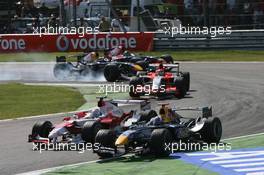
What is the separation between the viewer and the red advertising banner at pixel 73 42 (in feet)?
102

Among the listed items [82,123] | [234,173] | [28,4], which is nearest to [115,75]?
[82,123]

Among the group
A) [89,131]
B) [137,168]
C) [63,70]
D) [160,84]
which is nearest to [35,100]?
[160,84]

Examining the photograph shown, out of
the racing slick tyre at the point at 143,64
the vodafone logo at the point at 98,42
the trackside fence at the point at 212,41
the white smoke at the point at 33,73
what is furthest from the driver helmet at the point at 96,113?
the vodafone logo at the point at 98,42

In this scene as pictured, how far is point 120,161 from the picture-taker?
31.4 feet

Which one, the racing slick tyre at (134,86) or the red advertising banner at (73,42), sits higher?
the red advertising banner at (73,42)

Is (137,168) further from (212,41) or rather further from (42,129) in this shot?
(212,41)

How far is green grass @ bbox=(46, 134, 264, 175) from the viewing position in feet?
28.4

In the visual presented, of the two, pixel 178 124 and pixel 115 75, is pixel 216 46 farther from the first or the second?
pixel 178 124

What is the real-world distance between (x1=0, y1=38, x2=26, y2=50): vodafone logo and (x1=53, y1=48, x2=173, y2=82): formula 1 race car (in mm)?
10201

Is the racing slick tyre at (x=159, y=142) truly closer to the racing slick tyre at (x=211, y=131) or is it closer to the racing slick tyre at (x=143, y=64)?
the racing slick tyre at (x=211, y=131)

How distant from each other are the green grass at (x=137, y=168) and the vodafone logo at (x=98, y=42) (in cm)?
2159

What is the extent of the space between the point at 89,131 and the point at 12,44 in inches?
939

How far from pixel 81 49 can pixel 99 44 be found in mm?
1056

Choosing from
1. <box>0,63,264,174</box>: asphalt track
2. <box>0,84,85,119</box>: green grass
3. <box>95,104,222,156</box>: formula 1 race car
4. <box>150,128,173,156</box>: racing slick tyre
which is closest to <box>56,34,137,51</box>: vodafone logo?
<box>0,63,264,174</box>: asphalt track
